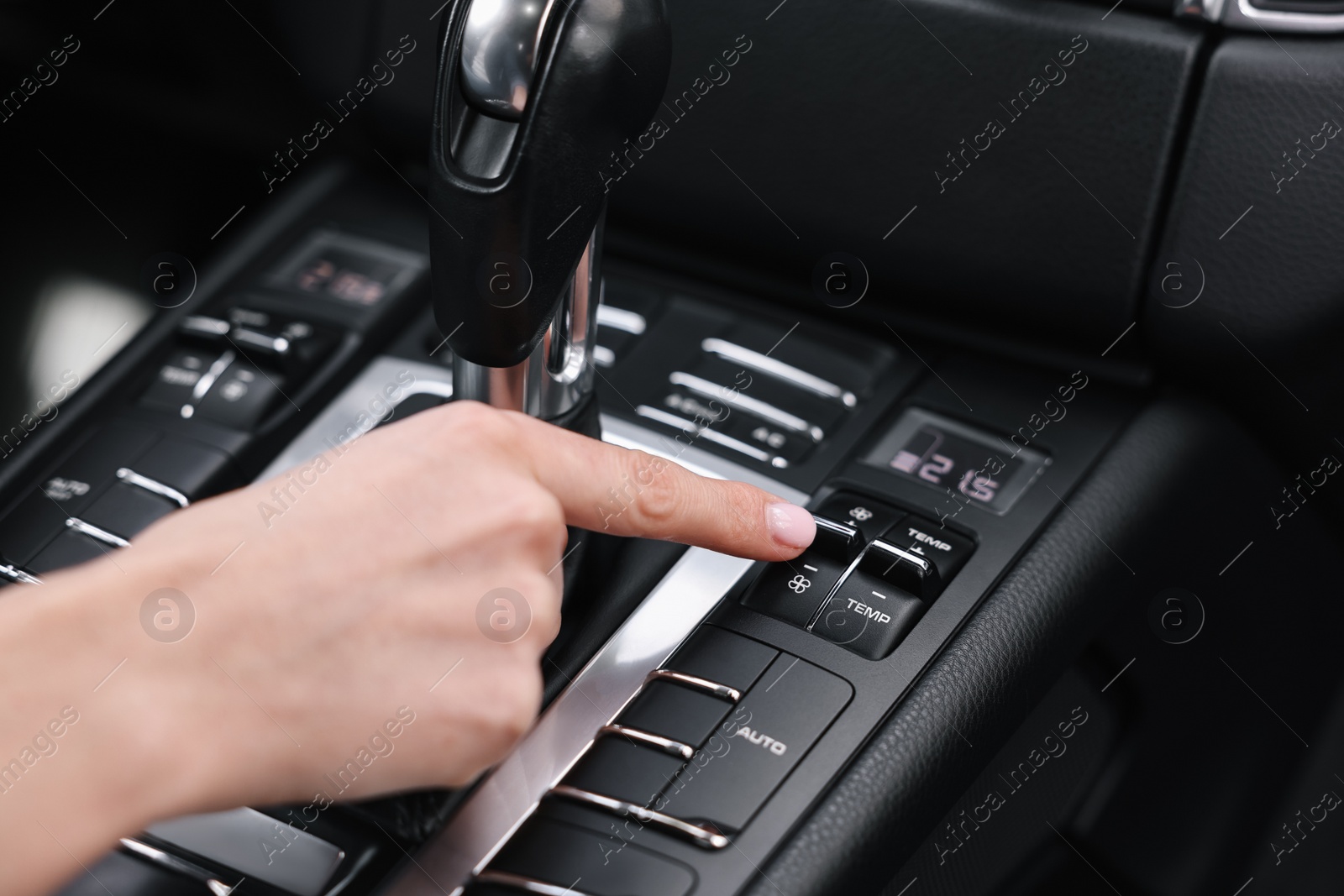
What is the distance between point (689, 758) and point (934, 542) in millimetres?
187

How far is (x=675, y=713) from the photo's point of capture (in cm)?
63

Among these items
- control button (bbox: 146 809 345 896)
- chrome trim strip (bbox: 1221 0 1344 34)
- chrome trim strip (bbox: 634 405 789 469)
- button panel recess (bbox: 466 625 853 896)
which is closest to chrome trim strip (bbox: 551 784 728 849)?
button panel recess (bbox: 466 625 853 896)

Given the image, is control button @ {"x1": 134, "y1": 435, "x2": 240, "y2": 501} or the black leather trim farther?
control button @ {"x1": 134, "y1": 435, "x2": 240, "y2": 501}

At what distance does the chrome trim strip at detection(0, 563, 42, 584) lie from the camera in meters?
0.76

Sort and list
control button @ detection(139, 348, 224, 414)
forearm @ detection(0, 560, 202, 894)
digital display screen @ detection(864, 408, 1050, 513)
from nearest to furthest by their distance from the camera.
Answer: forearm @ detection(0, 560, 202, 894) < digital display screen @ detection(864, 408, 1050, 513) < control button @ detection(139, 348, 224, 414)

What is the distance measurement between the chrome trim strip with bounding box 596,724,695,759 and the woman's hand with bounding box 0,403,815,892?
3.2 inches

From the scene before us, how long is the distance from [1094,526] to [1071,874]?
24 centimetres

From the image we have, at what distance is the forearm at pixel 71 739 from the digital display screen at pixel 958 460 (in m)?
0.42

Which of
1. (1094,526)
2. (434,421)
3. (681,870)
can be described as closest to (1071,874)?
(1094,526)

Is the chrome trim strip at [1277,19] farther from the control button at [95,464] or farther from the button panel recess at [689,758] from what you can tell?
the control button at [95,464]

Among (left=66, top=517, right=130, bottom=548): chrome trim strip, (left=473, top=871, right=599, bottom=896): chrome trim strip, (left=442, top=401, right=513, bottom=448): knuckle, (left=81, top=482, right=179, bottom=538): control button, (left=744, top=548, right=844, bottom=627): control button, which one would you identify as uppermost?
(left=744, top=548, right=844, bottom=627): control button

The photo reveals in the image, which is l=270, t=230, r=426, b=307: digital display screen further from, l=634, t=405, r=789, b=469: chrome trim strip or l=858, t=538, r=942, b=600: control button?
l=858, t=538, r=942, b=600: control button

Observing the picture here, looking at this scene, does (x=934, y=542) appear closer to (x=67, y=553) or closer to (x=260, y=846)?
(x=260, y=846)

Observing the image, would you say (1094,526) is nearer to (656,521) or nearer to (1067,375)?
(1067,375)
